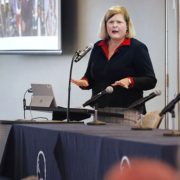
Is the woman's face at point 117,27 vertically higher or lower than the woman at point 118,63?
higher

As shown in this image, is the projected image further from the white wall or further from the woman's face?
the woman's face

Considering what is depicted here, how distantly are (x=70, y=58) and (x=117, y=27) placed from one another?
274 cm

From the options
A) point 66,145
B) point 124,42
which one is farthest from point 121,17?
point 66,145

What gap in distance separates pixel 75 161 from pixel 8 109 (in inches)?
204

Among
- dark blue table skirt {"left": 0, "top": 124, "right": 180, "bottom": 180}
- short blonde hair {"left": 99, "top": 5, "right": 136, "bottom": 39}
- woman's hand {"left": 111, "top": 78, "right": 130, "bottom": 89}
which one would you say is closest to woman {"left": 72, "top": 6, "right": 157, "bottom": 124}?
short blonde hair {"left": 99, "top": 5, "right": 136, "bottom": 39}

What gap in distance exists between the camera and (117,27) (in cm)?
397

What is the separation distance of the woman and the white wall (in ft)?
5.05

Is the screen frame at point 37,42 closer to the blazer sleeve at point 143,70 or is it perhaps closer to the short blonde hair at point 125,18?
the short blonde hair at point 125,18

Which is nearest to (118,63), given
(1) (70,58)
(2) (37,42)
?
(1) (70,58)

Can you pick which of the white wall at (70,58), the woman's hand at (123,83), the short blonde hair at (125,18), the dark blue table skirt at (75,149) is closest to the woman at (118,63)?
the short blonde hair at (125,18)

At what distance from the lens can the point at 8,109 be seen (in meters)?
8.04

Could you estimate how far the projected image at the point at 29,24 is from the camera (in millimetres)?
6805

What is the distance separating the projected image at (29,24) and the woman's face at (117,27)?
2.73m

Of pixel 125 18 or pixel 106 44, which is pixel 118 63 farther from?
pixel 125 18
